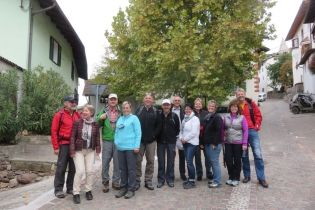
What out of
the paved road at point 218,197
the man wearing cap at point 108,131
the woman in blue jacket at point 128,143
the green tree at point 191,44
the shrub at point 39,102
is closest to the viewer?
the paved road at point 218,197

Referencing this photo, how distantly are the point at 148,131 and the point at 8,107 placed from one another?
4515mm

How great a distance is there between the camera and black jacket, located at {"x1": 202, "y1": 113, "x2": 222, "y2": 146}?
5824 mm

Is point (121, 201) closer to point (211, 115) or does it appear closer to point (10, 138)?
point (211, 115)

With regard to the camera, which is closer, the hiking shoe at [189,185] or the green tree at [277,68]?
the hiking shoe at [189,185]

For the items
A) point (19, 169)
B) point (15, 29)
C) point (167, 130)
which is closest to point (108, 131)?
point (167, 130)

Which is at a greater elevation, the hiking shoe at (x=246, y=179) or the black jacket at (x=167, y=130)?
the black jacket at (x=167, y=130)

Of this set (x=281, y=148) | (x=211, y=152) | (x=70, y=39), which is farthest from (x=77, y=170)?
(x=70, y=39)

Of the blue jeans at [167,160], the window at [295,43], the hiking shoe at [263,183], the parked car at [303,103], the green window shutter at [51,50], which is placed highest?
the window at [295,43]

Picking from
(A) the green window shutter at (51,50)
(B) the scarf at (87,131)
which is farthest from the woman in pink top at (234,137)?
(A) the green window shutter at (51,50)

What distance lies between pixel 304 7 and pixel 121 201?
1317 inches

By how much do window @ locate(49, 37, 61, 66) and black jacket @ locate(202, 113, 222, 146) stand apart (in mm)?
11055

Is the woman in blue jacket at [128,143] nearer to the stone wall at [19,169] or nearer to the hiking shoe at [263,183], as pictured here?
the hiking shoe at [263,183]

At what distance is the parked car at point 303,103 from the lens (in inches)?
922

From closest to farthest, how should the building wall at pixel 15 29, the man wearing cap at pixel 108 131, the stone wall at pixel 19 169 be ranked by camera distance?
1. the man wearing cap at pixel 108 131
2. the stone wall at pixel 19 169
3. the building wall at pixel 15 29
